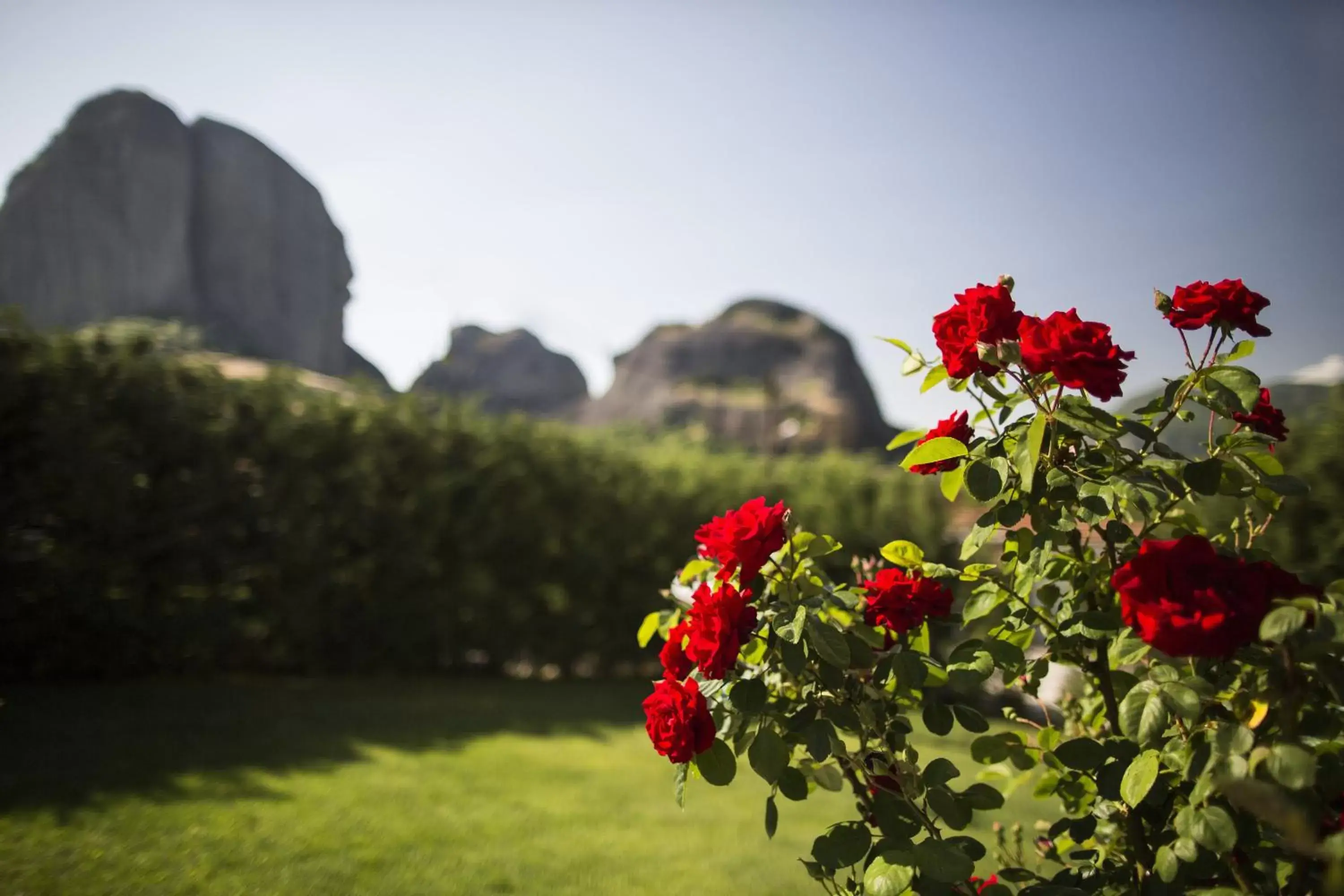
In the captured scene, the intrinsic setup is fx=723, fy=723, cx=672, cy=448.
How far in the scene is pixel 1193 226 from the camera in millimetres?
4137

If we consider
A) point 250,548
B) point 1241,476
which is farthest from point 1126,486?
point 250,548

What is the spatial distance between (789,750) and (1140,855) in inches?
34.0

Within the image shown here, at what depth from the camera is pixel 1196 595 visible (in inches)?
50.6

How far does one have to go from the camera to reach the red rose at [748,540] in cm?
165

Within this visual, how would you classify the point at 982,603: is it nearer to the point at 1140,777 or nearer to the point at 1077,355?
the point at 1140,777

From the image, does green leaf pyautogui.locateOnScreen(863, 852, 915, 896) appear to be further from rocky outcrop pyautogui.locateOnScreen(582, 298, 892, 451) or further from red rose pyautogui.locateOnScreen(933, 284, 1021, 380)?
rocky outcrop pyautogui.locateOnScreen(582, 298, 892, 451)

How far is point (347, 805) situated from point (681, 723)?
10.4 feet

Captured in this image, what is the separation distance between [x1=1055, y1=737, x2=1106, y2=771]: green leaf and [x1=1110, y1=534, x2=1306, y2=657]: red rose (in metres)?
0.45

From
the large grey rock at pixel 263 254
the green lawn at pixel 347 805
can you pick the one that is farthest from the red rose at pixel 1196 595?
the large grey rock at pixel 263 254

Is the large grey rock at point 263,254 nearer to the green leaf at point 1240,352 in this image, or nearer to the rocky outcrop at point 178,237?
the rocky outcrop at point 178,237

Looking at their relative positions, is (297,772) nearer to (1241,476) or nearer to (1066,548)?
(1066,548)

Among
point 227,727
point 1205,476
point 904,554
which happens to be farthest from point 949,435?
point 227,727

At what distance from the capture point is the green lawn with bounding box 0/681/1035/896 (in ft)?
10.0

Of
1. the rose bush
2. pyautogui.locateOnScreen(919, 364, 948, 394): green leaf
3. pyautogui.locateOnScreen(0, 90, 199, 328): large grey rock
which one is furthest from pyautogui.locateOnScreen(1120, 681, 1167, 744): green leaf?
pyautogui.locateOnScreen(0, 90, 199, 328): large grey rock
